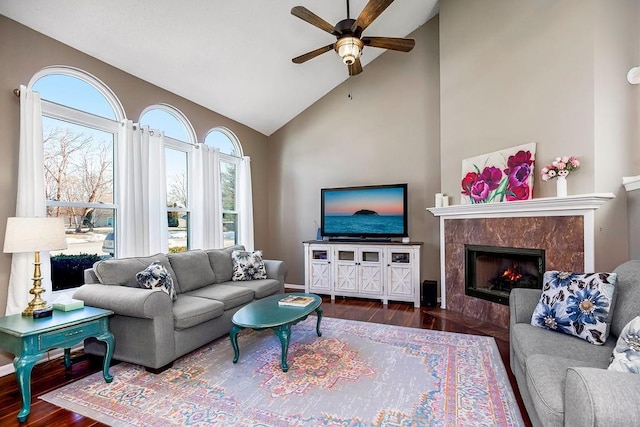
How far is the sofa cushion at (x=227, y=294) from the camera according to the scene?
10.6ft

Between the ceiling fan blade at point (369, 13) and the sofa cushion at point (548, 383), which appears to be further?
the ceiling fan blade at point (369, 13)

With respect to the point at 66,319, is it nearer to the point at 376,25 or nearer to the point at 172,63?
the point at 172,63

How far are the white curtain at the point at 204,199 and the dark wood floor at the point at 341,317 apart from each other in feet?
6.58

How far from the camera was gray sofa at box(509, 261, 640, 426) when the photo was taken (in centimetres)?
109

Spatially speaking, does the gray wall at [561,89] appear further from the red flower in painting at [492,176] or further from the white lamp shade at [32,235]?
the white lamp shade at [32,235]

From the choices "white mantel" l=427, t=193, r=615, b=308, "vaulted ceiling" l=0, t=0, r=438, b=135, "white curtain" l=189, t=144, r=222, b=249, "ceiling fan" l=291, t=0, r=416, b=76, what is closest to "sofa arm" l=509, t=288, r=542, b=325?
"white mantel" l=427, t=193, r=615, b=308

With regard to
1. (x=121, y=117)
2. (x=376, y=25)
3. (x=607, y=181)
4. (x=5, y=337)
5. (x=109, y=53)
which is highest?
(x=376, y=25)

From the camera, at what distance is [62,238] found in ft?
7.88

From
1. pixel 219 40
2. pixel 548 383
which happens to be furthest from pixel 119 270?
pixel 548 383

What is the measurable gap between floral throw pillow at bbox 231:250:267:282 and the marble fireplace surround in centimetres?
255

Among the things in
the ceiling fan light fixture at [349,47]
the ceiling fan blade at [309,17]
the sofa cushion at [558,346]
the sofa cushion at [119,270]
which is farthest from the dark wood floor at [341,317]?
the ceiling fan blade at [309,17]

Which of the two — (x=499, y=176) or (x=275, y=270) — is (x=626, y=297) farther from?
(x=275, y=270)

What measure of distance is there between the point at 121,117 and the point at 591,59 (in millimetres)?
4889

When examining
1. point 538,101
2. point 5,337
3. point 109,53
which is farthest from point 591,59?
point 5,337
